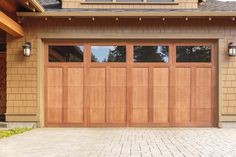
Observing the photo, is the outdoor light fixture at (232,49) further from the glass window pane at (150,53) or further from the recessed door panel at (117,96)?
the recessed door panel at (117,96)

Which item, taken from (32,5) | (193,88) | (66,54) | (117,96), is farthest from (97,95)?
(32,5)

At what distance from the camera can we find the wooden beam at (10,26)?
9672 mm

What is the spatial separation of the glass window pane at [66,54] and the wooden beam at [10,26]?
40.6 inches

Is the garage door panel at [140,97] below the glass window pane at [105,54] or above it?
below

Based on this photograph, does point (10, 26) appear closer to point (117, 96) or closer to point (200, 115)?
point (117, 96)

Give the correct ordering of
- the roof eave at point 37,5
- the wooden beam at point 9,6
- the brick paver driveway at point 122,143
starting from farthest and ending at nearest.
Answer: the roof eave at point 37,5, the wooden beam at point 9,6, the brick paver driveway at point 122,143

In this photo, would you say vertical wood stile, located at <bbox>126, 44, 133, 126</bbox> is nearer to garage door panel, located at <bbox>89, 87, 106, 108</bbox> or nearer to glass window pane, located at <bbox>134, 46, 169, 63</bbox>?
glass window pane, located at <bbox>134, 46, 169, 63</bbox>

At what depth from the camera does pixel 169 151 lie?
24.2 ft

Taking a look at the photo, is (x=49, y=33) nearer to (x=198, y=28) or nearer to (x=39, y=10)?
(x=39, y=10)

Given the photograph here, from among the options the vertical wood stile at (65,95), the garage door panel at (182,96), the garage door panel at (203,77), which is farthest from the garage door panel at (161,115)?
the vertical wood stile at (65,95)

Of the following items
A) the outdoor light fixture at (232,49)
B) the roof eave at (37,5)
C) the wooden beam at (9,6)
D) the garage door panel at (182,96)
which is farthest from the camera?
the garage door panel at (182,96)

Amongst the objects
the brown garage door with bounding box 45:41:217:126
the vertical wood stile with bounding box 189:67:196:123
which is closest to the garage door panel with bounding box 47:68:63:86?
the brown garage door with bounding box 45:41:217:126

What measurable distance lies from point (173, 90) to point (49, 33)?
12.9 ft

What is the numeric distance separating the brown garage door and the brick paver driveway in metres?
0.94
